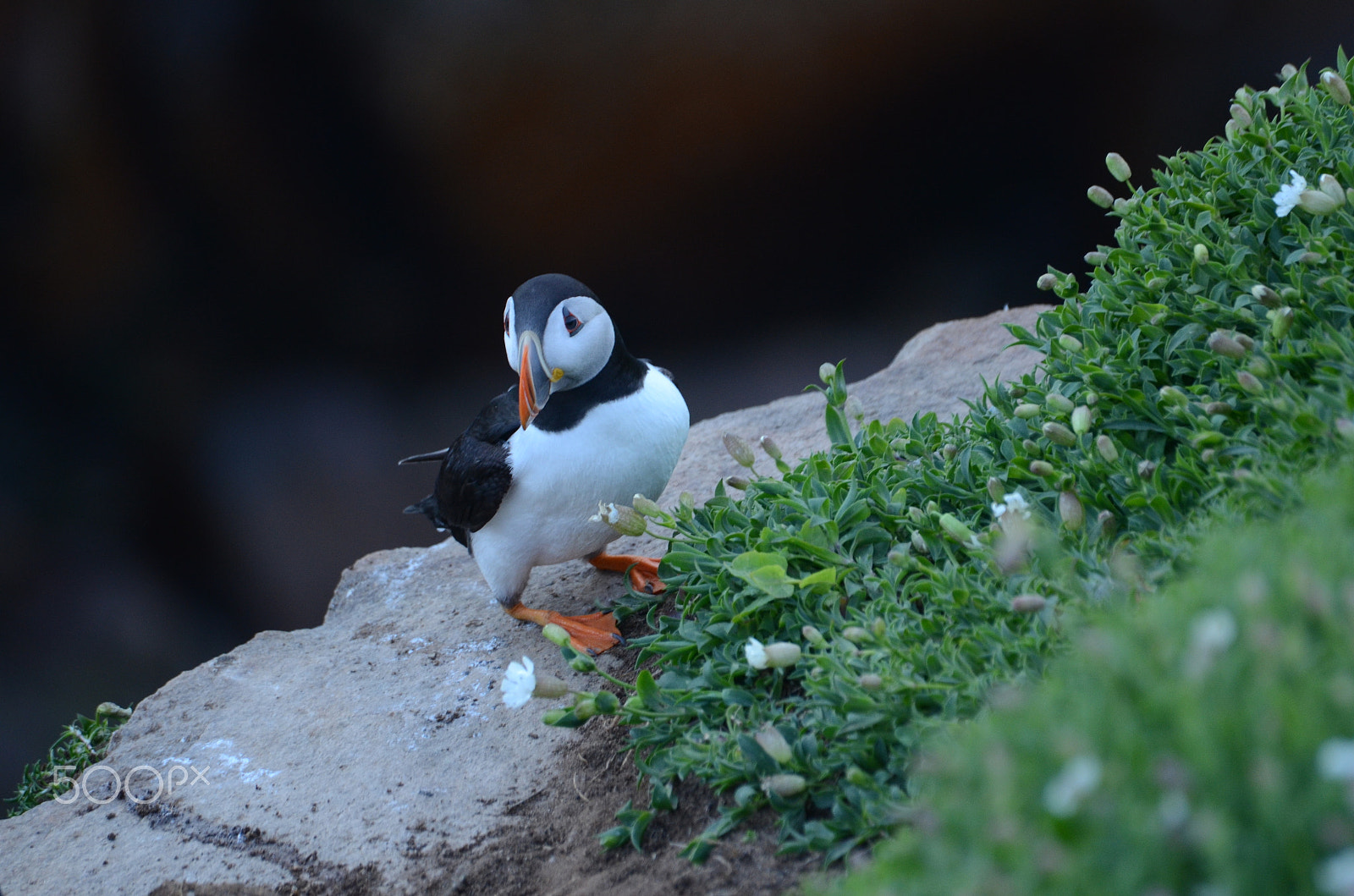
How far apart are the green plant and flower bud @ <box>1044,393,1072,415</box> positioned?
3.12m

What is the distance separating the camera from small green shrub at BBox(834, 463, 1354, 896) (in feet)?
2.80

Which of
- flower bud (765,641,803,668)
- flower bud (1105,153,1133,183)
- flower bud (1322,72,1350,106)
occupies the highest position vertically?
flower bud (1105,153,1133,183)

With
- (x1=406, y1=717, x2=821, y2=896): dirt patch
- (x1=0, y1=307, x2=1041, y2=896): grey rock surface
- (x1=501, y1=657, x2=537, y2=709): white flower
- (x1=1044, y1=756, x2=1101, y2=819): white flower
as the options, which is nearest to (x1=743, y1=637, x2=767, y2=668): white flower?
(x1=406, y1=717, x2=821, y2=896): dirt patch

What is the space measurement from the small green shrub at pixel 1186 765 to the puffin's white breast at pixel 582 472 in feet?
6.46

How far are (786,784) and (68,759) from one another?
10.1 feet

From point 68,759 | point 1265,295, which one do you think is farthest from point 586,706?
point 68,759

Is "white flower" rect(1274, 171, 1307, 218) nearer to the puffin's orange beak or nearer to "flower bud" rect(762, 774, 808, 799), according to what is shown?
"flower bud" rect(762, 774, 808, 799)

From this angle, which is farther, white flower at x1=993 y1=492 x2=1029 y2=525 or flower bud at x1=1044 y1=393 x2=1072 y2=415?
flower bud at x1=1044 y1=393 x2=1072 y2=415

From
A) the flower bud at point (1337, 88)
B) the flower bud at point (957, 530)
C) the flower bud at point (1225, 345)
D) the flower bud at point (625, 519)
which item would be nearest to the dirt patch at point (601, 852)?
the flower bud at point (625, 519)

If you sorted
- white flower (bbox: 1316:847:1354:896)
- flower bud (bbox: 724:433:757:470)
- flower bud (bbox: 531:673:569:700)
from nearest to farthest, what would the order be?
1. white flower (bbox: 1316:847:1354:896)
2. flower bud (bbox: 531:673:569:700)
3. flower bud (bbox: 724:433:757:470)

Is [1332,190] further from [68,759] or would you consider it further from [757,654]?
[68,759]

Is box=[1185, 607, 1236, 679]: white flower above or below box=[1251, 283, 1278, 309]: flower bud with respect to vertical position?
below

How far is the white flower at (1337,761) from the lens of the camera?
2.64 feet

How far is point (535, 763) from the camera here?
8.73 ft
